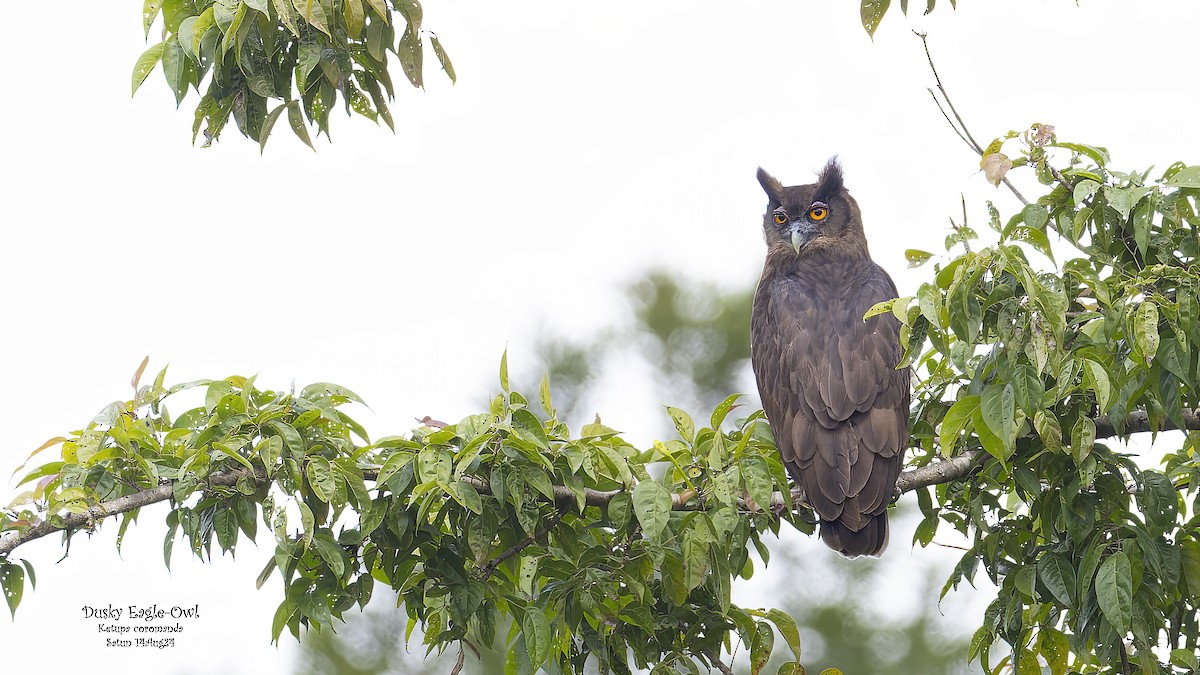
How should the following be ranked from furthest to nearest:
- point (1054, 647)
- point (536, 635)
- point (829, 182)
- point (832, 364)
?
point (829, 182) < point (832, 364) < point (1054, 647) < point (536, 635)

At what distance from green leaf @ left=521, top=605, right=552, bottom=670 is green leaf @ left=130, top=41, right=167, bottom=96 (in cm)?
176

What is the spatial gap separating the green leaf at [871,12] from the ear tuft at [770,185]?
247 centimetres

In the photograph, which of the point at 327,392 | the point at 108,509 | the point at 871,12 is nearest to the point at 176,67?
the point at 327,392

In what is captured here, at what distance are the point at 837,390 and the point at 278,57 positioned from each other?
2210 millimetres

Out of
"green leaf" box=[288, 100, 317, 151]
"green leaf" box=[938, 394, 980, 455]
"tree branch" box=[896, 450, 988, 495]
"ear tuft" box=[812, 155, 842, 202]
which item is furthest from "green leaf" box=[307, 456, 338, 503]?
"ear tuft" box=[812, 155, 842, 202]

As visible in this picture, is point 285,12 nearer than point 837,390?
Yes

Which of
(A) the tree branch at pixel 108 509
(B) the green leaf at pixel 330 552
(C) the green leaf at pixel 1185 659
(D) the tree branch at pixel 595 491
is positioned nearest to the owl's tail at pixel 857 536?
(D) the tree branch at pixel 595 491

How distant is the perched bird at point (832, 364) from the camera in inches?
155

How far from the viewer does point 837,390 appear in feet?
13.9

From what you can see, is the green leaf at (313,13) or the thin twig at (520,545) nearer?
the green leaf at (313,13)

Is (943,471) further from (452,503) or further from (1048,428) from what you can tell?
(452,503)

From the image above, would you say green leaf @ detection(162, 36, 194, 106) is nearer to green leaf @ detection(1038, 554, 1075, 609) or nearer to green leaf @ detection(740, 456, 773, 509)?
green leaf @ detection(740, 456, 773, 509)

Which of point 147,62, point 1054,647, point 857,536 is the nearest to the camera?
point 147,62

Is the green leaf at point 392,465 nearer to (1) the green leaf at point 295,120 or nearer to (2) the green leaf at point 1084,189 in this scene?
(1) the green leaf at point 295,120
